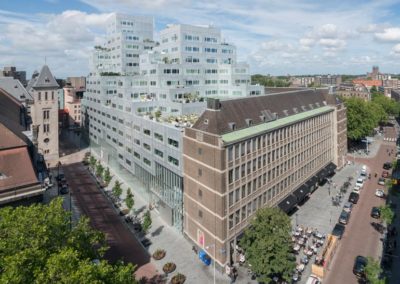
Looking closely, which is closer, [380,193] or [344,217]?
[344,217]

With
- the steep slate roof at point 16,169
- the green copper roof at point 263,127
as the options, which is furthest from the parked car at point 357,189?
the steep slate roof at point 16,169

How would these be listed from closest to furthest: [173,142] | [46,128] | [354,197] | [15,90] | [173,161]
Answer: [173,142], [173,161], [354,197], [15,90], [46,128]

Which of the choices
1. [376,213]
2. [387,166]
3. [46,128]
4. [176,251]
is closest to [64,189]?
[46,128]

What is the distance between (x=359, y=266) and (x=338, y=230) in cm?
1206

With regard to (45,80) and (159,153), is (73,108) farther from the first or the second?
(159,153)

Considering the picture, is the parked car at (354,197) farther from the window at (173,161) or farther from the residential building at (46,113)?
the residential building at (46,113)

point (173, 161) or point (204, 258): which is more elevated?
point (173, 161)

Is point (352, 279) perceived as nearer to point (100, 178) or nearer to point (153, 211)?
point (153, 211)

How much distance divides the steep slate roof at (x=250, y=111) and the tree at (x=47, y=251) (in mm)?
26146

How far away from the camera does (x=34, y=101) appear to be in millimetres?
107875

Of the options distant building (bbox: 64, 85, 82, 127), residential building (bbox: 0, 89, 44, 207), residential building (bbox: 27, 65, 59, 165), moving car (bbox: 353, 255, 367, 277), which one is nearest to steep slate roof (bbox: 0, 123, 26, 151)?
residential building (bbox: 0, 89, 44, 207)

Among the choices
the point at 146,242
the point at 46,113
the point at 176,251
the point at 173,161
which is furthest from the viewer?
the point at 46,113

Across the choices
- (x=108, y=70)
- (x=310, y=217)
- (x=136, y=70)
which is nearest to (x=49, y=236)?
(x=310, y=217)

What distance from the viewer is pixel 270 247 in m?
42.9
